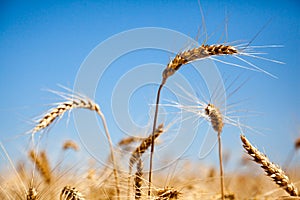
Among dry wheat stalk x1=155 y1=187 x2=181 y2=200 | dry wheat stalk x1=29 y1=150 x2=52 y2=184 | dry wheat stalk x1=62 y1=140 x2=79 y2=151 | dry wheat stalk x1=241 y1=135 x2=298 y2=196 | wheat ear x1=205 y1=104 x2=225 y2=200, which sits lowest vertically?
dry wheat stalk x1=155 y1=187 x2=181 y2=200

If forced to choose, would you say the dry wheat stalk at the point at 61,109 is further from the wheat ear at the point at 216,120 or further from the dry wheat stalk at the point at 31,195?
the wheat ear at the point at 216,120

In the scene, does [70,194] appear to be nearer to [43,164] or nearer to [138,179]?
[138,179]

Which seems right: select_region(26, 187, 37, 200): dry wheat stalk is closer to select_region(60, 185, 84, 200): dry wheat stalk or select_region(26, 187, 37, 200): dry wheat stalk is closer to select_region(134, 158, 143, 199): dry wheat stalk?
select_region(60, 185, 84, 200): dry wheat stalk

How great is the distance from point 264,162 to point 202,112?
56cm

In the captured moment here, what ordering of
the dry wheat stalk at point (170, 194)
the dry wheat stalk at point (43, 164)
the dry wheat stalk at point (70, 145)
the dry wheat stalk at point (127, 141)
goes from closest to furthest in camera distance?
A: the dry wheat stalk at point (170, 194) → the dry wheat stalk at point (127, 141) → the dry wheat stalk at point (43, 164) → the dry wheat stalk at point (70, 145)

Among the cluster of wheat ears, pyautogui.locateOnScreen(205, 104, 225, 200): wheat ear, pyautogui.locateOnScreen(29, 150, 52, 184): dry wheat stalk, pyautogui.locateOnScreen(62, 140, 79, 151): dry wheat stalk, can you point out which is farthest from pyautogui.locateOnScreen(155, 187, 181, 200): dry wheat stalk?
pyautogui.locateOnScreen(62, 140, 79, 151): dry wheat stalk

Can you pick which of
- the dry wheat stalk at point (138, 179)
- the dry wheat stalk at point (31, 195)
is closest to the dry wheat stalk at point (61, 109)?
the dry wheat stalk at point (31, 195)

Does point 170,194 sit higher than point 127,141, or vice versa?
point 127,141

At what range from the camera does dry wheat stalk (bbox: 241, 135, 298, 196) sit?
69.1 inches

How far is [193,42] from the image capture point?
2.19 m

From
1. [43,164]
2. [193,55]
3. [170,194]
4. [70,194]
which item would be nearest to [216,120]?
[193,55]

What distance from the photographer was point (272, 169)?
1.78 meters

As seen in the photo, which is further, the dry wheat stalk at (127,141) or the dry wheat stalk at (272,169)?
the dry wheat stalk at (127,141)

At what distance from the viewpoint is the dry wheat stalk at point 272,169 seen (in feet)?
5.76
